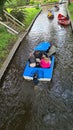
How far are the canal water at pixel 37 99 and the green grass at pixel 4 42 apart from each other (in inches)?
36.6

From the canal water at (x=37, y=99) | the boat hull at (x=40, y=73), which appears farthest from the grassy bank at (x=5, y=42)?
the boat hull at (x=40, y=73)

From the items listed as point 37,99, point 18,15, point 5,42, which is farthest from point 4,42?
point 18,15

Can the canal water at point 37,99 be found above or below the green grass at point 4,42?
above

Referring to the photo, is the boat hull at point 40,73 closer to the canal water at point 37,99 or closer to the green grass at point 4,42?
the canal water at point 37,99

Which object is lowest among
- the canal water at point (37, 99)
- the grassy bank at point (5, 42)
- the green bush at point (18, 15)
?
the green bush at point (18, 15)

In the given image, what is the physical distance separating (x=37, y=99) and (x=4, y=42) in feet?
30.5

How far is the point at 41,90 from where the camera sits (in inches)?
504

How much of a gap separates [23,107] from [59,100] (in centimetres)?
200

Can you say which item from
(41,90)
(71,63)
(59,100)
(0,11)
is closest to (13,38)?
(0,11)

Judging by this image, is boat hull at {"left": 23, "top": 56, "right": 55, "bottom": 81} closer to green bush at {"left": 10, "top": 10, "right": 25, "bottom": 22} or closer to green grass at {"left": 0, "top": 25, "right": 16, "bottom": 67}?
green grass at {"left": 0, "top": 25, "right": 16, "bottom": 67}

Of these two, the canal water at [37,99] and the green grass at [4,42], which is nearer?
the canal water at [37,99]

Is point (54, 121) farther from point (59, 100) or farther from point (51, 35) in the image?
point (51, 35)

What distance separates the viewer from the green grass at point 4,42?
1752 cm

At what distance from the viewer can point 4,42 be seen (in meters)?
19.8
